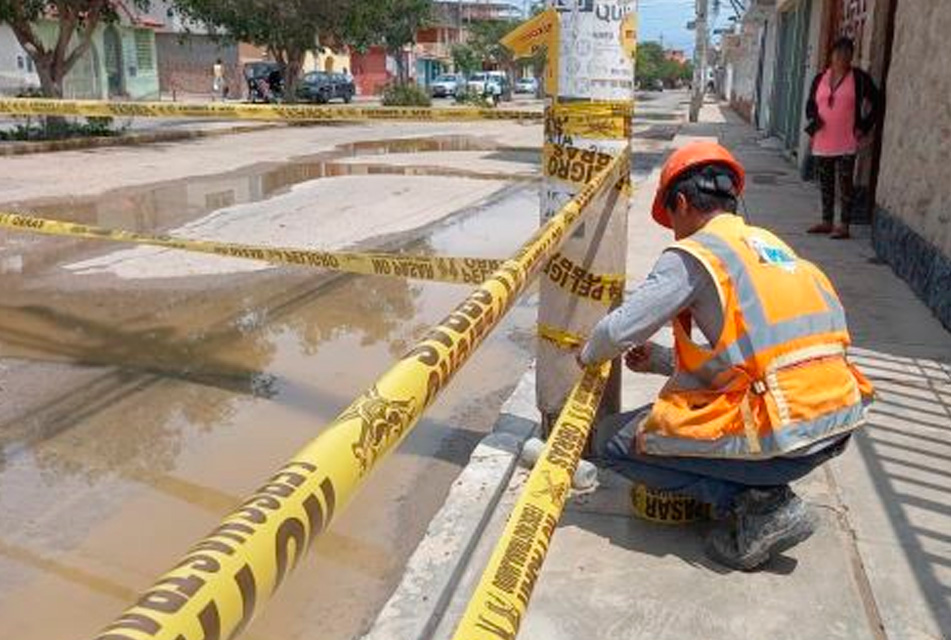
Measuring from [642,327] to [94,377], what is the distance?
3.59m

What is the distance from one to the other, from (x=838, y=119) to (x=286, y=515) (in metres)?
8.04

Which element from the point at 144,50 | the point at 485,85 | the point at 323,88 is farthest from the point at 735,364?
the point at 485,85

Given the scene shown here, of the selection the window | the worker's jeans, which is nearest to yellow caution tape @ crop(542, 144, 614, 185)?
the worker's jeans

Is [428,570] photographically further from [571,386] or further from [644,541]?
[571,386]

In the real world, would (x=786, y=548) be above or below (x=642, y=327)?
below

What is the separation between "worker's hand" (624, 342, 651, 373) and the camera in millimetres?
3340

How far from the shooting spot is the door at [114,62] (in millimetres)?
40844

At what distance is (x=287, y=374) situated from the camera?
5.37m

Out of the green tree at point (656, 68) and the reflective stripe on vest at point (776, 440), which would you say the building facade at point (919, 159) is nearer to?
the reflective stripe on vest at point (776, 440)

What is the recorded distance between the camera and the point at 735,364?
2.69 metres

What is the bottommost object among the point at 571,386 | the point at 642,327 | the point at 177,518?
the point at 177,518

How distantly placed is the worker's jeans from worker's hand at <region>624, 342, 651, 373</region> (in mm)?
213

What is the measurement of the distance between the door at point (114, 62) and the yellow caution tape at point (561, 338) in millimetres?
41580

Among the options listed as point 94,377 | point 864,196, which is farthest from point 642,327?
point 864,196
